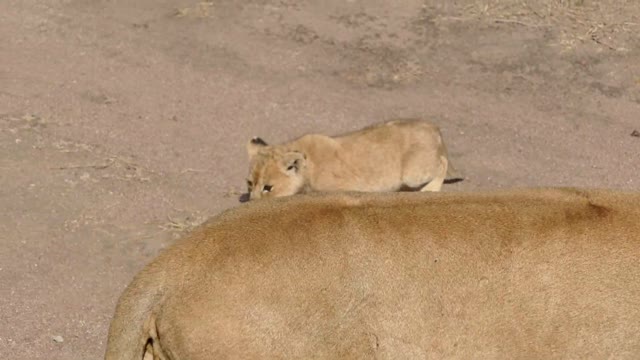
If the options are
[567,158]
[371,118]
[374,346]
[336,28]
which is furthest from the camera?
[336,28]

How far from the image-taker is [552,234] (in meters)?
4.30

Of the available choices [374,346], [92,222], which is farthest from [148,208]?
[374,346]

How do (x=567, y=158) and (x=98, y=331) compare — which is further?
(x=567, y=158)

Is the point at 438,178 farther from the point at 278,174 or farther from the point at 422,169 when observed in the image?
the point at 278,174

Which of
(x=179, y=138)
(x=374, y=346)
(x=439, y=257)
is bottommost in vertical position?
(x=179, y=138)

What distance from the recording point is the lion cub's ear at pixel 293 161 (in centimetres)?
Answer: 764

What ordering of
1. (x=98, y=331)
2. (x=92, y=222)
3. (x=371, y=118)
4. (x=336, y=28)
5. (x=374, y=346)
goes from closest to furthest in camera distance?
(x=374, y=346) → (x=98, y=331) → (x=92, y=222) → (x=371, y=118) → (x=336, y=28)

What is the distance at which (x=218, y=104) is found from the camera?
991 centimetres

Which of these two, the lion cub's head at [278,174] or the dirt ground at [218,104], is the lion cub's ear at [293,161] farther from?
the dirt ground at [218,104]

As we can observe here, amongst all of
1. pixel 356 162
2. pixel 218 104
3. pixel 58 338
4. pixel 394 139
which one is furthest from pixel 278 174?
pixel 218 104

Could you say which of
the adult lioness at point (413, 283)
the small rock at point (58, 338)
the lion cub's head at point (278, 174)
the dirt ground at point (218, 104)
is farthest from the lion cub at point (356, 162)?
the adult lioness at point (413, 283)

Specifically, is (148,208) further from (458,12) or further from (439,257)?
(458,12)

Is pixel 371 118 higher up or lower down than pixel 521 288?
lower down

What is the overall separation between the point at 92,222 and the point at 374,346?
13.2 feet
